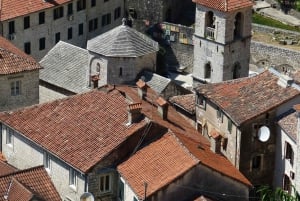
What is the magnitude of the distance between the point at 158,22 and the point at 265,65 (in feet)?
42.8

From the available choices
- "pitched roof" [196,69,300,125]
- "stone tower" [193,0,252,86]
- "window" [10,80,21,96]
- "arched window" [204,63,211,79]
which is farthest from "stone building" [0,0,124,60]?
"pitched roof" [196,69,300,125]

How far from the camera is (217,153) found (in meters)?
76.2

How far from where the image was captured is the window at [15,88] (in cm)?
8562

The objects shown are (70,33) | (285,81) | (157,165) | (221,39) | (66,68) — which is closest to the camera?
(157,165)

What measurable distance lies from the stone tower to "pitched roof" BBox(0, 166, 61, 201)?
25471 mm

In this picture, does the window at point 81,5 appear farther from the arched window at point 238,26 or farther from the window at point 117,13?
the arched window at point 238,26

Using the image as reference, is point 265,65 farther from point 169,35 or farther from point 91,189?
point 91,189

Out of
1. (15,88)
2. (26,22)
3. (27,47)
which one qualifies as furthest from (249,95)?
(27,47)

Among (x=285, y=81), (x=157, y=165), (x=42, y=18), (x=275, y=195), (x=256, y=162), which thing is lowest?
(x=275, y=195)

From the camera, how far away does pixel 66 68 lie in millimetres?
94000

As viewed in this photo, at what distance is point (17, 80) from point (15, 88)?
661 millimetres

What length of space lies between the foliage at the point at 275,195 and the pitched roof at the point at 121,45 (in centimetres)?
1689

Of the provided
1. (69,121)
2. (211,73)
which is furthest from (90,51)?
(69,121)

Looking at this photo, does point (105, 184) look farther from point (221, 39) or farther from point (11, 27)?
point (11, 27)
